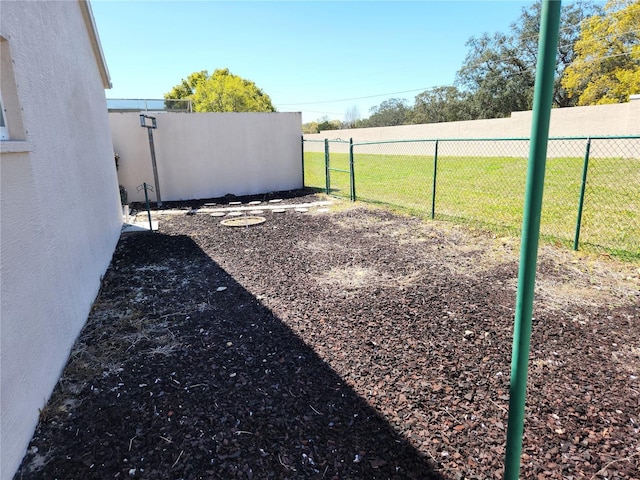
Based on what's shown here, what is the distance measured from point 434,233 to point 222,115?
7.65 m

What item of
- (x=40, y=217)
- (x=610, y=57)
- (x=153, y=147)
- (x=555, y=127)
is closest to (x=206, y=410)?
(x=40, y=217)

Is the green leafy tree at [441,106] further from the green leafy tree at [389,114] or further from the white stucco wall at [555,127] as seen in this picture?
the white stucco wall at [555,127]

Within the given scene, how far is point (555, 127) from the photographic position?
18.4 m

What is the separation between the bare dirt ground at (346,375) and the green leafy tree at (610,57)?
23321mm

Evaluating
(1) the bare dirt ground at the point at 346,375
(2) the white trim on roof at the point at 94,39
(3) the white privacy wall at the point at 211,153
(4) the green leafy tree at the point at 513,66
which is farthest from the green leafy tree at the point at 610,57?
(2) the white trim on roof at the point at 94,39

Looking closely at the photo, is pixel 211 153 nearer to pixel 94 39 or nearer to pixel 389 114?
pixel 94 39

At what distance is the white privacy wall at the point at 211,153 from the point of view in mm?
10445

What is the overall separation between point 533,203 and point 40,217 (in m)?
3.08

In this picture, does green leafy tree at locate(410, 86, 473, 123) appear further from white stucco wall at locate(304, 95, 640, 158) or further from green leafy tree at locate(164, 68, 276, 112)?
green leafy tree at locate(164, 68, 276, 112)

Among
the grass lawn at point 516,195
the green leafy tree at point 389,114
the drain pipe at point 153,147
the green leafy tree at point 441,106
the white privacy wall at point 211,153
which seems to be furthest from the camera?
the green leafy tree at point 389,114

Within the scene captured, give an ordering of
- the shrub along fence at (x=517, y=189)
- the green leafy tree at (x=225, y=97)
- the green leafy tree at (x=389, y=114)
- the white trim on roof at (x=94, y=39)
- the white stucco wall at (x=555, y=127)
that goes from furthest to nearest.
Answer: the green leafy tree at (x=389, y=114)
the green leafy tree at (x=225, y=97)
the white stucco wall at (x=555, y=127)
the shrub along fence at (x=517, y=189)
the white trim on roof at (x=94, y=39)

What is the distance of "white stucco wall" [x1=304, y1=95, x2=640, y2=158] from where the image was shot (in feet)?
52.8

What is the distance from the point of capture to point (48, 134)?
3168 mm

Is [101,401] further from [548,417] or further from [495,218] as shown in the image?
[495,218]
